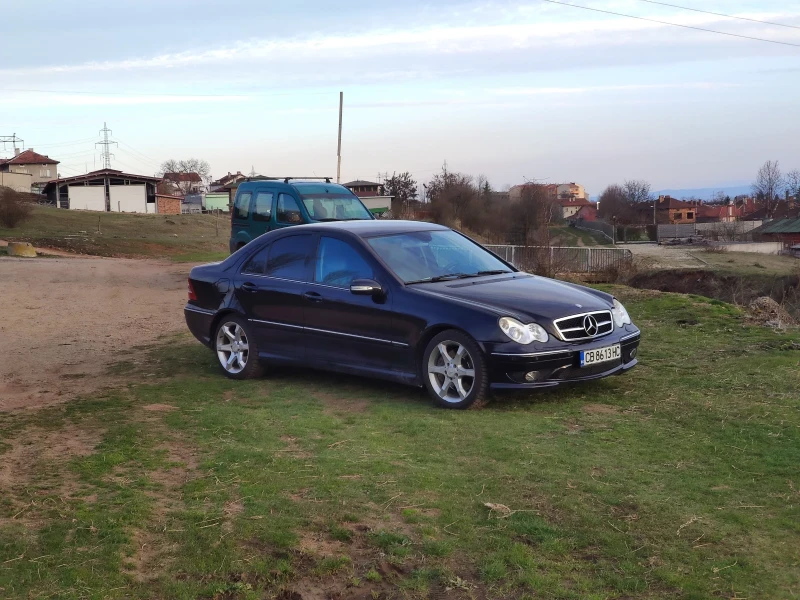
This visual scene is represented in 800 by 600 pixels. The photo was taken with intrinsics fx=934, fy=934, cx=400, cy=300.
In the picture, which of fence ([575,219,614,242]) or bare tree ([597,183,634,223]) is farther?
bare tree ([597,183,634,223])

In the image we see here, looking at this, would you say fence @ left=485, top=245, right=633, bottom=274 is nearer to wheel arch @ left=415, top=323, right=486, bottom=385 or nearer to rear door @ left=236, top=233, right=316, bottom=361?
rear door @ left=236, top=233, right=316, bottom=361

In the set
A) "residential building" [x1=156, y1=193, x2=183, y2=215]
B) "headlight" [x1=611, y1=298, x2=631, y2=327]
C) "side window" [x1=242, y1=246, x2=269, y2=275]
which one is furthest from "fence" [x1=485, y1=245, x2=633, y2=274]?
"residential building" [x1=156, y1=193, x2=183, y2=215]

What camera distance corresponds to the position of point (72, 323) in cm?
1329

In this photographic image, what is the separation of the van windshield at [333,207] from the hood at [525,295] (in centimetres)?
821

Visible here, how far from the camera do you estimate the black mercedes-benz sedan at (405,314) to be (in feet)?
23.2

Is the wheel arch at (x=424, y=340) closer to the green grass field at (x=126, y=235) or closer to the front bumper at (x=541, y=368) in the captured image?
the front bumper at (x=541, y=368)

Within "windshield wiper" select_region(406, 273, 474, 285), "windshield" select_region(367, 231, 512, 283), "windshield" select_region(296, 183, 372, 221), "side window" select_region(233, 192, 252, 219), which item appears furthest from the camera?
"side window" select_region(233, 192, 252, 219)

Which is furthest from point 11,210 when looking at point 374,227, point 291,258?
point 374,227

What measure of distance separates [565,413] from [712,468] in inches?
65.1

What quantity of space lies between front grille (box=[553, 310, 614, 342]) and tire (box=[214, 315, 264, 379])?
304 cm

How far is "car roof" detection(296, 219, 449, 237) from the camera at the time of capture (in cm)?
844

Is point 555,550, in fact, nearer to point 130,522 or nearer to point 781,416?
point 130,522

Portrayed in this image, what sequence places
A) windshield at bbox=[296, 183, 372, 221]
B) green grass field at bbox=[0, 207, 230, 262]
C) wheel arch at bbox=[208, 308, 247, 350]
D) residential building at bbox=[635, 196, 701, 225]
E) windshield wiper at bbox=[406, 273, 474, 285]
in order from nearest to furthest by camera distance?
1. windshield wiper at bbox=[406, 273, 474, 285]
2. wheel arch at bbox=[208, 308, 247, 350]
3. windshield at bbox=[296, 183, 372, 221]
4. green grass field at bbox=[0, 207, 230, 262]
5. residential building at bbox=[635, 196, 701, 225]

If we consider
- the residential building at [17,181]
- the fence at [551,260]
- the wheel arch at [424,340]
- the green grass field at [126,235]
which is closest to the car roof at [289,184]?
the fence at [551,260]
